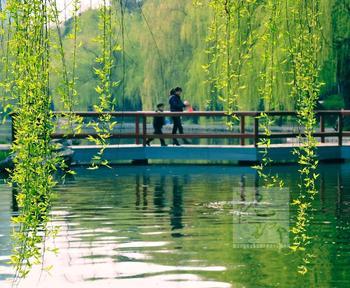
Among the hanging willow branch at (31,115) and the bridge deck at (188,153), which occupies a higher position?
the hanging willow branch at (31,115)

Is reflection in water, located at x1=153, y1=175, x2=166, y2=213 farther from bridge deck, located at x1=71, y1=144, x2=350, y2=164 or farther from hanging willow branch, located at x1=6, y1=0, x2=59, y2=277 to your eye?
hanging willow branch, located at x1=6, y1=0, x2=59, y2=277

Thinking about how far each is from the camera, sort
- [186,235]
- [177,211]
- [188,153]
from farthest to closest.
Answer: [188,153], [177,211], [186,235]

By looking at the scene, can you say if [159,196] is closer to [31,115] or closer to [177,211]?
[177,211]

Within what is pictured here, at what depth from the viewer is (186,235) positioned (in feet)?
44.9

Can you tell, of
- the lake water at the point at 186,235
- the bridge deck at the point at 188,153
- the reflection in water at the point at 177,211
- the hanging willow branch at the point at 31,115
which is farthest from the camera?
the bridge deck at the point at 188,153

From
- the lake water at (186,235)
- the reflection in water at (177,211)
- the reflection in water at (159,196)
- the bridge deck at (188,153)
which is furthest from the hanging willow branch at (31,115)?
the bridge deck at (188,153)

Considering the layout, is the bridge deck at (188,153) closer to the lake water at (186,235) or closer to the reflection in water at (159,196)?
the reflection in water at (159,196)

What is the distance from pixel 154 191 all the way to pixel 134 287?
10110 mm

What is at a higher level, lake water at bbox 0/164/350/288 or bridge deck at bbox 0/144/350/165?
bridge deck at bbox 0/144/350/165

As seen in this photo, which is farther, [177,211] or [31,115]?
[177,211]

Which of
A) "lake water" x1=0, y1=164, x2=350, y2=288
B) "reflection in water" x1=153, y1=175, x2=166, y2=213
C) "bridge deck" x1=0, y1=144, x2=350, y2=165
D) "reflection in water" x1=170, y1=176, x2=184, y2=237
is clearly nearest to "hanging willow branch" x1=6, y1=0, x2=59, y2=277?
"lake water" x1=0, y1=164, x2=350, y2=288

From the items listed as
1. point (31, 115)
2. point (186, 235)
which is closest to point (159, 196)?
point (186, 235)

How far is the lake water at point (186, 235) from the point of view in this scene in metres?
10.6

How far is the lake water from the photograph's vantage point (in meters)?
10.6
